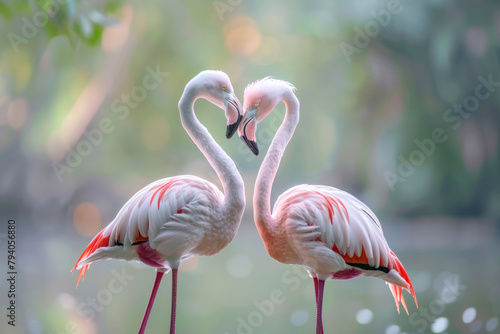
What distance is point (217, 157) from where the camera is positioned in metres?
1.98

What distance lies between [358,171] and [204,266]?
2682 mm

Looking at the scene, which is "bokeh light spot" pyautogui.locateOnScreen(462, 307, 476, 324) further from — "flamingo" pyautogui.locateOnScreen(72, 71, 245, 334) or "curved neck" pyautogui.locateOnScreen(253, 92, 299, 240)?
"flamingo" pyautogui.locateOnScreen(72, 71, 245, 334)

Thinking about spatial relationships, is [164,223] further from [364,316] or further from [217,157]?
[364,316]

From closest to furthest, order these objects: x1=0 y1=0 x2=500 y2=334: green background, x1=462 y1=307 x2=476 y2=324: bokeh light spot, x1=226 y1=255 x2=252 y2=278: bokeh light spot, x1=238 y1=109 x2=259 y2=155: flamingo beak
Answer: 1. x1=238 y1=109 x2=259 y2=155: flamingo beak
2. x1=462 y1=307 x2=476 y2=324: bokeh light spot
3. x1=226 y1=255 x2=252 y2=278: bokeh light spot
4. x1=0 y1=0 x2=500 y2=334: green background

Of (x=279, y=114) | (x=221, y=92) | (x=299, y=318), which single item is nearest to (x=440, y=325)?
(x=299, y=318)

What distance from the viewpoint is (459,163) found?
17.6 feet

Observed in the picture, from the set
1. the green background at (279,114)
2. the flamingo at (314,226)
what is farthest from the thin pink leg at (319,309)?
the green background at (279,114)

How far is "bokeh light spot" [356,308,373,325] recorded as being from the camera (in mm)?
2605

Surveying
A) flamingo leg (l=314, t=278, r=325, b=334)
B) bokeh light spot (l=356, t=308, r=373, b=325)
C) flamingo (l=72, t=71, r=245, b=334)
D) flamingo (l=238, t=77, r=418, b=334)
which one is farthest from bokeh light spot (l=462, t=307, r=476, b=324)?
flamingo (l=72, t=71, r=245, b=334)

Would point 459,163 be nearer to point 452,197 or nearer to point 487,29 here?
point 452,197

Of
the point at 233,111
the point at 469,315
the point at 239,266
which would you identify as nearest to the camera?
the point at 233,111

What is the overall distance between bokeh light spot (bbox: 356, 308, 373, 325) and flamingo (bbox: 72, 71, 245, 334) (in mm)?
1052

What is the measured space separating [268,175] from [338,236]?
36cm

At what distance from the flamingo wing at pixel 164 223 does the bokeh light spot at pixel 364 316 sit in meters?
1.13
